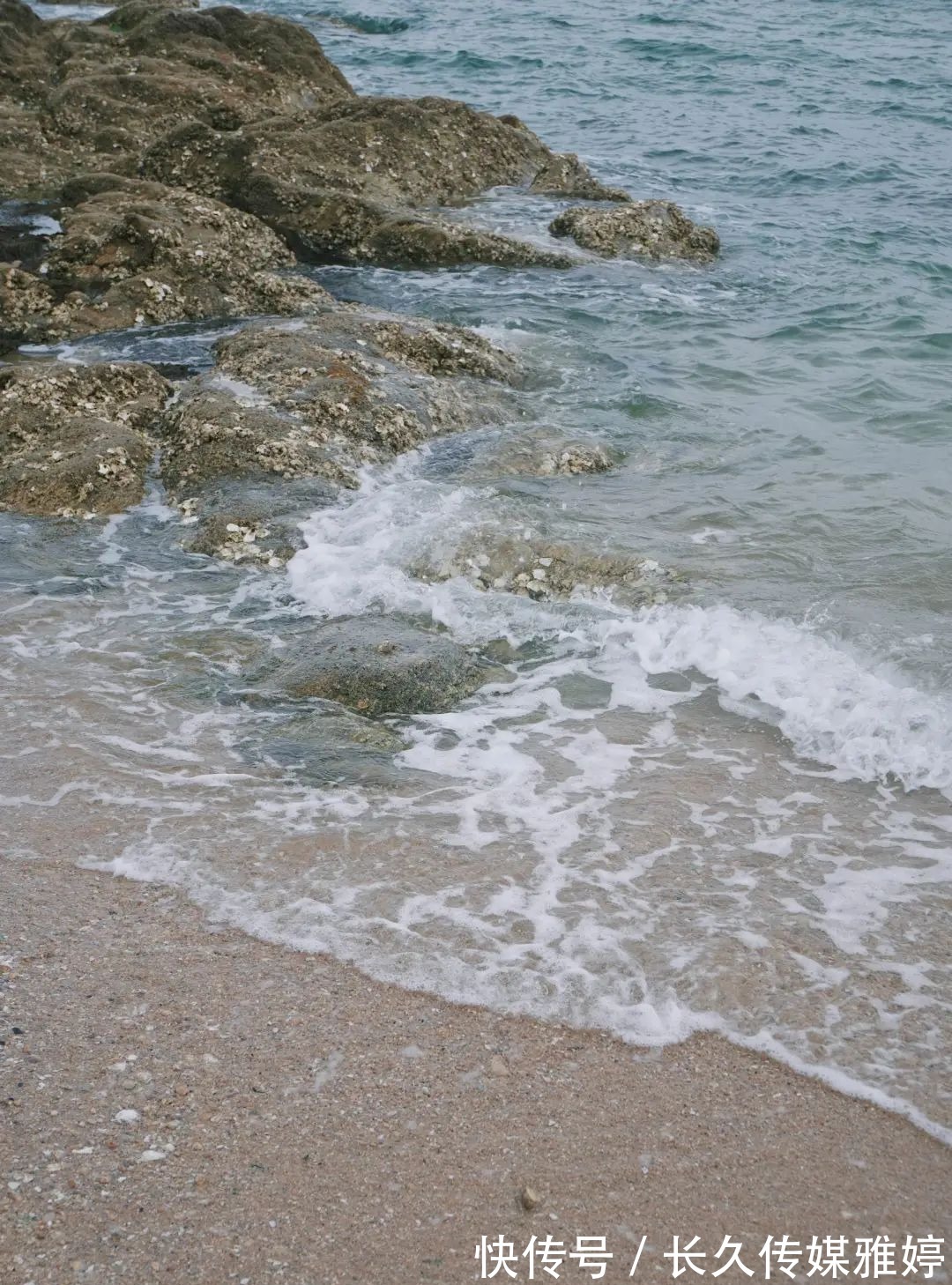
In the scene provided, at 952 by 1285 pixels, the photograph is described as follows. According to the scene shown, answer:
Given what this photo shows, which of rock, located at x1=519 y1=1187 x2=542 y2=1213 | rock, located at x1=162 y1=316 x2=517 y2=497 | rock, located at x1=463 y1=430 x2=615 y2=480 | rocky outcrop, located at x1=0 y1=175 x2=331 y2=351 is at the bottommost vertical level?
rock, located at x1=519 y1=1187 x2=542 y2=1213

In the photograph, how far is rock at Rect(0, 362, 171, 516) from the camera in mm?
7707

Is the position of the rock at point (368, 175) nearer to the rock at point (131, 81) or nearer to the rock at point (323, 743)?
the rock at point (131, 81)

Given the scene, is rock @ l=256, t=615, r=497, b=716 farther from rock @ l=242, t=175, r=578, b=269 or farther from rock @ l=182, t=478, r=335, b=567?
rock @ l=242, t=175, r=578, b=269

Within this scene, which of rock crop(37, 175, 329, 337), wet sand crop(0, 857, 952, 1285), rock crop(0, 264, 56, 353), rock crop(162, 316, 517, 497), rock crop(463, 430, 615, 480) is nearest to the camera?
wet sand crop(0, 857, 952, 1285)

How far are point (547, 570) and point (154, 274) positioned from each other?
5.76m

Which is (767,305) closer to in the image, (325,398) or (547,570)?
(325,398)

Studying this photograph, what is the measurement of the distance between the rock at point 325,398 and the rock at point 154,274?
1.31 meters

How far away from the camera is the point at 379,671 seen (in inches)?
231

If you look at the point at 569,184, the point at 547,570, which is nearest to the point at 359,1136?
the point at 547,570

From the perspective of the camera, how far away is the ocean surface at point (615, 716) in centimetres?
431

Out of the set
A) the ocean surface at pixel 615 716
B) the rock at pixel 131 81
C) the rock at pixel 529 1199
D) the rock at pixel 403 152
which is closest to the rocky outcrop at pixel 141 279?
the ocean surface at pixel 615 716

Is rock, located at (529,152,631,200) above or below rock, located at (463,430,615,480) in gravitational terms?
above

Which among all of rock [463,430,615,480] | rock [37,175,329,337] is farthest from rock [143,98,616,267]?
rock [463,430,615,480]

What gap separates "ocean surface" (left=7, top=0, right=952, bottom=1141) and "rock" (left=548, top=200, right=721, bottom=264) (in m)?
1.56
